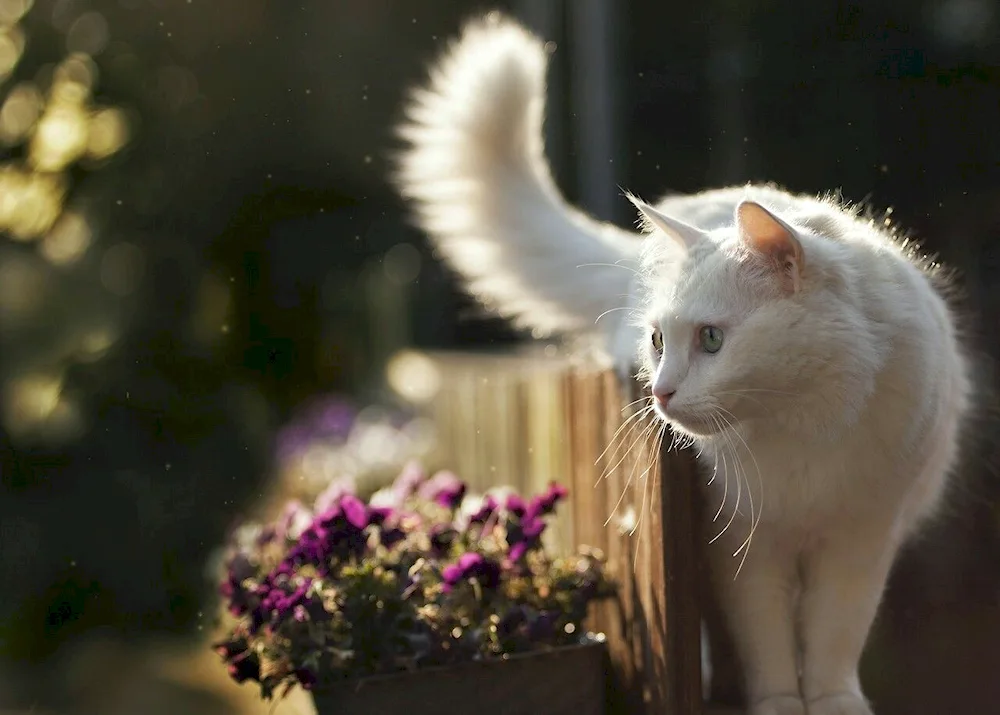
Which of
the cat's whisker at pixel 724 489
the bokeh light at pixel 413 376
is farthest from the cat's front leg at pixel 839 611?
the bokeh light at pixel 413 376

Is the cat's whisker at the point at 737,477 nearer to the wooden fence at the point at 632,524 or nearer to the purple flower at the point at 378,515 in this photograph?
the wooden fence at the point at 632,524

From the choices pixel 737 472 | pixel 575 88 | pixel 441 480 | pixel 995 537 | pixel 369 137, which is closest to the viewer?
pixel 737 472

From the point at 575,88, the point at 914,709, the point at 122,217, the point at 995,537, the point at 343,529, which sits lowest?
the point at 914,709

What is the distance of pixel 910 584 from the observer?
134cm

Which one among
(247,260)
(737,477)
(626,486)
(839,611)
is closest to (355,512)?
(626,486)

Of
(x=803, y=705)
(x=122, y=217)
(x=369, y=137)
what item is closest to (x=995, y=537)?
(x=803, y=705)

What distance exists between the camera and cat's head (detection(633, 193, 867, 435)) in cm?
81

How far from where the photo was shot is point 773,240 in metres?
0.82

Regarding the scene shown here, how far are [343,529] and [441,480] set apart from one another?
0.25 metres

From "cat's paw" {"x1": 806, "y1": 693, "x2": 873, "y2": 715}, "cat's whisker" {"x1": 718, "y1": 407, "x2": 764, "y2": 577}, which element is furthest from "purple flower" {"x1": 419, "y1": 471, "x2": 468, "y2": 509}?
"cat's paw" {"x1": 806, "y1": 693, "x2": 873, "y2": 715}

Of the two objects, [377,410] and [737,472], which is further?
[377,410]

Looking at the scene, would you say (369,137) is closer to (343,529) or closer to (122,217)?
(122,217)

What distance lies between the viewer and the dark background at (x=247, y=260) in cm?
140

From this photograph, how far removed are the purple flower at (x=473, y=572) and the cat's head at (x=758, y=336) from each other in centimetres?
28
